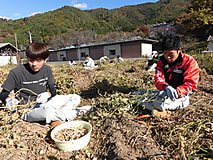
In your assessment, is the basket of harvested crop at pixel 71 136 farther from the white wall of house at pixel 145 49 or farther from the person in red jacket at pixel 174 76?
A: the white wall of house at pixel 145 49

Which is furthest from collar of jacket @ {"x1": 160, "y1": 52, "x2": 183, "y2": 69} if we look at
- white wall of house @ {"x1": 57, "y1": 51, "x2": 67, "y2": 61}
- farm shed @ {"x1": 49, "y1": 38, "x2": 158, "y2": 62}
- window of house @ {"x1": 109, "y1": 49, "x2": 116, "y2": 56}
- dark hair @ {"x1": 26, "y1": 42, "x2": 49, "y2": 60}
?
white wall of house @ {"x1": 57, "y1": 51, "x2": 67, "y2": 61}

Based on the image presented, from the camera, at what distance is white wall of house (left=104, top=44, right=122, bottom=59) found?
20344 millimetres

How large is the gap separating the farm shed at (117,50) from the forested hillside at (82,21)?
57.6ft

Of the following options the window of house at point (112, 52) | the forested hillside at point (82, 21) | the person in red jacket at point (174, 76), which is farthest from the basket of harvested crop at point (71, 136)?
the forested hillside at point (82, 21)

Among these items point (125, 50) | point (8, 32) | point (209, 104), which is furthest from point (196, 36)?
point (8, 32)

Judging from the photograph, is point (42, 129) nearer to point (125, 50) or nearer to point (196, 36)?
point (125, 50)

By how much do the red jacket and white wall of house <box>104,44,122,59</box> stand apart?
1813 cm

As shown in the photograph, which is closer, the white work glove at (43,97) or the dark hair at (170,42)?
the dark hair at (170,42)

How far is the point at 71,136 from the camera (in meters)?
1.66

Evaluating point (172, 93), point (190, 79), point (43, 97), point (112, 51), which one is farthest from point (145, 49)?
point (43, 97)

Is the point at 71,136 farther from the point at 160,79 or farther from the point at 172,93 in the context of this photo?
the point at 160,79

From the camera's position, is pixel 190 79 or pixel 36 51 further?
pixel 190 79

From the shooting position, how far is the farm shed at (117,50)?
61.9ft

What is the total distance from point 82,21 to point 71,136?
248 feet
